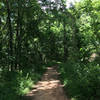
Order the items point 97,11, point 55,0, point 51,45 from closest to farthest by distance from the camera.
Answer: point 55,0 < point 97,11 < point 51,45

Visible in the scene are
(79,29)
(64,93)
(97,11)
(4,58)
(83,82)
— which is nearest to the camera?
(83,82)

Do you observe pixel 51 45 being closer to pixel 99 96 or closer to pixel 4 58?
pixel 4 58

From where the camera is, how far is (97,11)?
53.6 feet

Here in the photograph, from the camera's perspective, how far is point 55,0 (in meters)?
13.8

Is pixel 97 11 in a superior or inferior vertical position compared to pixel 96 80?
superior

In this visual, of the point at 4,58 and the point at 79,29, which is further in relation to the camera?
the point at 79,29

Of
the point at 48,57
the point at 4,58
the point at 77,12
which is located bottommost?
the point at 48,57

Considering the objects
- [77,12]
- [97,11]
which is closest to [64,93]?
[97,11]

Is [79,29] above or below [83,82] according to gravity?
above

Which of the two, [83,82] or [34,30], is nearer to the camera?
[83,82]

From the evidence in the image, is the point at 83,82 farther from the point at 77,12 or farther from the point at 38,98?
the point at 77,12

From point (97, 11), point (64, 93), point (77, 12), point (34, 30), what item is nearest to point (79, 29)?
point (77, 12)

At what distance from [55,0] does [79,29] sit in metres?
8.81

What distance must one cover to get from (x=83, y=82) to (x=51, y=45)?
31709 mm
